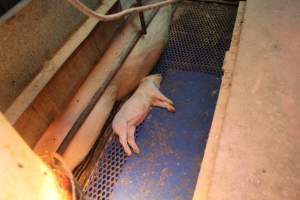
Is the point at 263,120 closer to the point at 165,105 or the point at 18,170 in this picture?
the point at 165,105

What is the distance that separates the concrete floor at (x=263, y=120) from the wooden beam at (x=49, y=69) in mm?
1180

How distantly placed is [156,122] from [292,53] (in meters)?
1.05

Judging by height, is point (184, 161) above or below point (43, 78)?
below

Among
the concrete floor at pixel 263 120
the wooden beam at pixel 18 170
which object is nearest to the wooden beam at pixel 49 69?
the wooden beam at pixel 18 170

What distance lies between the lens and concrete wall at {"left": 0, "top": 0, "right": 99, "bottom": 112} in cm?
160

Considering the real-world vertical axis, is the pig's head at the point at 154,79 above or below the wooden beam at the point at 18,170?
below

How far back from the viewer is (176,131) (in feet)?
6.51

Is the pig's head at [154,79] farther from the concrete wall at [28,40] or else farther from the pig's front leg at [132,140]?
the concrete wall at [28,40]

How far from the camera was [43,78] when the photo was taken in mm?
1791

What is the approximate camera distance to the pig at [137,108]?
6.21 ft

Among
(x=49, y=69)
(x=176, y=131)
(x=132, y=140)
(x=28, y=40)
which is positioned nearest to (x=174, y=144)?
(x=176, y=131)

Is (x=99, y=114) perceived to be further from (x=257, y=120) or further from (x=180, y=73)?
(x=257, y=120)

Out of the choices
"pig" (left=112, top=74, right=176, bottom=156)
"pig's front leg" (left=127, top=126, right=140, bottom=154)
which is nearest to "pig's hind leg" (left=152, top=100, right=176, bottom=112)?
"pig" (left=112, top=74, right=176, bottom=156)

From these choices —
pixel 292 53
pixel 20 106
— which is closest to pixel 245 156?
pixel 292 53
